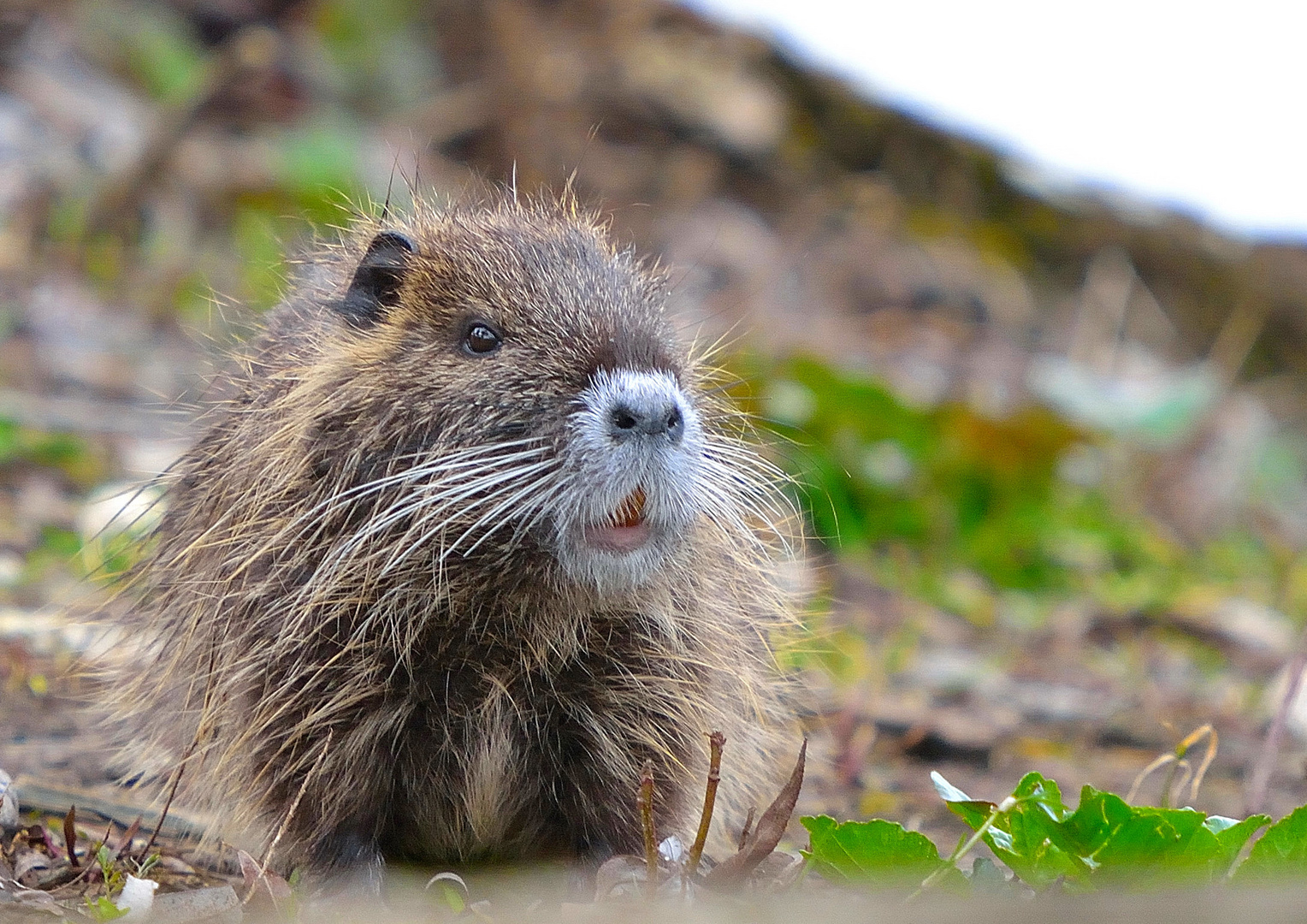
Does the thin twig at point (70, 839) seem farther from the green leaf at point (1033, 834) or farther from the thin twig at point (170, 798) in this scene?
the green leaf at point (1033, 834)

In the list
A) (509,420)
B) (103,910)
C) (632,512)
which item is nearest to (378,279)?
(509,420)

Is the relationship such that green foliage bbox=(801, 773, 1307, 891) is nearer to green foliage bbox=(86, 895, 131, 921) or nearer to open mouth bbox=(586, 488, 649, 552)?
open mouth bbox=(586, 488, 649, 552)

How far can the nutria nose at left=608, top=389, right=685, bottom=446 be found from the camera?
3.10m

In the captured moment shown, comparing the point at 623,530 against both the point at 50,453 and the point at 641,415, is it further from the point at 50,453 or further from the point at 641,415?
the point at 50,453

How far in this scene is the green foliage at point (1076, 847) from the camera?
2.55 metres

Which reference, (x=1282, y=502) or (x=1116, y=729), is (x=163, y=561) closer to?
(x=1116, y=729)

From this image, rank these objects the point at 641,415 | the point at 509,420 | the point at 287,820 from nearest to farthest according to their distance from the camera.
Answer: the point at 287,820
the point at 641,415
the point at 509,420

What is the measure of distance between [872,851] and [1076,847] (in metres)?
0.39

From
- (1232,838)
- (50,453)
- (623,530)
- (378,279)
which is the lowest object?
(50,453)

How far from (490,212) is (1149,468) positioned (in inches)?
264

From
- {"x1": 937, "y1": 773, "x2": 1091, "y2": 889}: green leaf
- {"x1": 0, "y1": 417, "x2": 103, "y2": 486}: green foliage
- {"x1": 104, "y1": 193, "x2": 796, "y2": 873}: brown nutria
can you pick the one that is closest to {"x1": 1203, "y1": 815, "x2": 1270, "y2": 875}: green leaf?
{"x1": 937, "y1": 773, "x2": 1091, "y2": 889}: green leaf

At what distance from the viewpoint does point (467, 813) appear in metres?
3.29

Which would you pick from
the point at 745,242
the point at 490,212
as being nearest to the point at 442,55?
the point at 745,242

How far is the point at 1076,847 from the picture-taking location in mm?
2596
